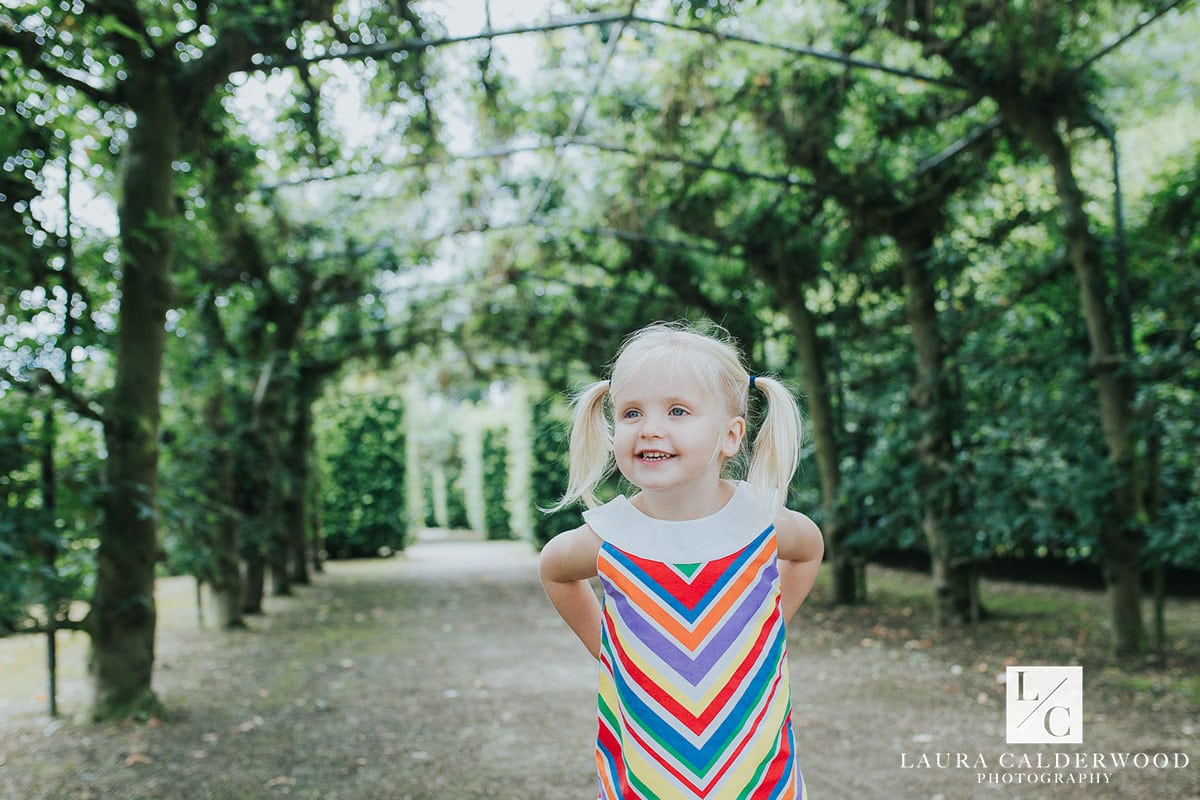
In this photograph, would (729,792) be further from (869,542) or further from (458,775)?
(869,542)

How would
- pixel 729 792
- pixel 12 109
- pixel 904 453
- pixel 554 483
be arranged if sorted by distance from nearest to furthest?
pixel 729 792 → pixel 12 109 → pixel 904 453 → pixel 554 483

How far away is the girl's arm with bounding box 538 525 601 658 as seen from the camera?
4.95 ft

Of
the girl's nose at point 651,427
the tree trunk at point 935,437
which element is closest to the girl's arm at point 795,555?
the girl's nose at point 651,427

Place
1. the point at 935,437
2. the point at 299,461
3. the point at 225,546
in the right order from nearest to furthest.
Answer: the point at 935,437 → the point at 225,546 → the point at 299,461

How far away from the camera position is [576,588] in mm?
1588

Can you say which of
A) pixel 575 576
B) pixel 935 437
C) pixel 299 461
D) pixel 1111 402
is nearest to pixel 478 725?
pixel 575 576

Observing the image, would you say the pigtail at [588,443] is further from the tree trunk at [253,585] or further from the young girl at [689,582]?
the tree trunk at [253,585]

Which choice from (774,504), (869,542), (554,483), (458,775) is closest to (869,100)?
(869,542)

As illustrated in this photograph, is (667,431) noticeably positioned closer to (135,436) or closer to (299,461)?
(135,436)

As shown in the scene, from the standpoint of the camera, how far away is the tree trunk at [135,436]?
4.67 meters

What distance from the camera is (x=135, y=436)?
4.74 metres

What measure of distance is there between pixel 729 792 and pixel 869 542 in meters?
7.34

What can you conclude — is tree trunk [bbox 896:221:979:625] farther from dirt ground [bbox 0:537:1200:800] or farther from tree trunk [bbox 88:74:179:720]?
tree trunk [bbox 88:74:179:720]

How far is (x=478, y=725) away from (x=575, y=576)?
365cm
